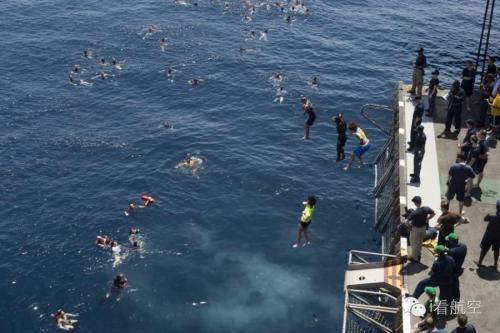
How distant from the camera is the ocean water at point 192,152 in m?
33.8

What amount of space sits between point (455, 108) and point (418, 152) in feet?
20.4

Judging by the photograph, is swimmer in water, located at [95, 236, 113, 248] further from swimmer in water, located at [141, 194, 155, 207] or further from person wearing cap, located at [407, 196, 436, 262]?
person wearing cap, located at [407, 196, 436, 262]

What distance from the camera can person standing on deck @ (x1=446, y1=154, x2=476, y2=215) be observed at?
25922 mm

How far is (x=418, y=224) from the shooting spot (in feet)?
79.0

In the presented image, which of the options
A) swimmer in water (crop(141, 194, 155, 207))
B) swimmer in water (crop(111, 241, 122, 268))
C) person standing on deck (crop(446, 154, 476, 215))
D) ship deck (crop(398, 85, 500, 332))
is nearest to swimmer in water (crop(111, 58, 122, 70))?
swimmer in water (crop(141, 194, 155, 207))

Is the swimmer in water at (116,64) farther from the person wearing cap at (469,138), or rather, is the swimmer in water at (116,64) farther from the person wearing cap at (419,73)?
the person wearing cap at (469,138)

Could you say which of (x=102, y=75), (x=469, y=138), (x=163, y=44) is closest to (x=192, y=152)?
(x=102, y=75)

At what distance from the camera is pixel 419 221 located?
24.0m

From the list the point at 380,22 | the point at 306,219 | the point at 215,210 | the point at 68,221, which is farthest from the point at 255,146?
the point at 380,22

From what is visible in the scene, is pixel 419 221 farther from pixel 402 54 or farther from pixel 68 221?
pixel 402 54

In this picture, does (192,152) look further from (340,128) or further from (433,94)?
(433,94)

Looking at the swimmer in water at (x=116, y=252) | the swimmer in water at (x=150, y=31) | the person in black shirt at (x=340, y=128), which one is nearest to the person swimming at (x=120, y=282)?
the swimmer in water at (x=116, y=252)

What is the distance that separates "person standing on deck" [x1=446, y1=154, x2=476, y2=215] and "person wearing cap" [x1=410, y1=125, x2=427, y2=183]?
2306 millimetres

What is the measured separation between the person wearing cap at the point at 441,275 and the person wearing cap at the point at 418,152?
837cm
